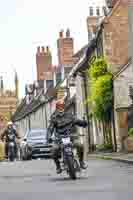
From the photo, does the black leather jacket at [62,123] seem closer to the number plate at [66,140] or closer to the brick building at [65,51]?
the number plate at [66,140]

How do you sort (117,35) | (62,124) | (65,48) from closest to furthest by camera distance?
(62,124)
(117,35)
(65,48)

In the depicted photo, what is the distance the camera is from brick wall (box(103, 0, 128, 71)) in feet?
146

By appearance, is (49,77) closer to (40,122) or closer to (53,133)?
(40,122)

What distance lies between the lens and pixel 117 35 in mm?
45031

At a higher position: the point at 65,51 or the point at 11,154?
the point at 65,51

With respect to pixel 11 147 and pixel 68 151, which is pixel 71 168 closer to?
pixel 68 151

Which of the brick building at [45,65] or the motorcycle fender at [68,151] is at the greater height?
the brick building at [45,65]

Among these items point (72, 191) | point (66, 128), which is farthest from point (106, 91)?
point (72, 191)

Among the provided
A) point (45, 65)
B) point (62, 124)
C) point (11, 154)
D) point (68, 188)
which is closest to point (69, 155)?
point (62, 124)

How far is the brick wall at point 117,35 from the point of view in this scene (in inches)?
1747

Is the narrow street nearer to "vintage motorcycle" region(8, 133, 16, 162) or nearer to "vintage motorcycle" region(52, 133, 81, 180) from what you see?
"vintage motorcycle" region(52, 133, 81, 180)

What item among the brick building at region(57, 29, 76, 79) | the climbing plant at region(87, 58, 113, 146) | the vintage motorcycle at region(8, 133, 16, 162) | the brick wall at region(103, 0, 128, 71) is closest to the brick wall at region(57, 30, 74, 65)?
the brick building at region(57, 29, 76, 79)

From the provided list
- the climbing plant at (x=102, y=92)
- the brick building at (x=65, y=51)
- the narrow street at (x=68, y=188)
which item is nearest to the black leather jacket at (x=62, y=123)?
the narrow street at (x=68, y=188)

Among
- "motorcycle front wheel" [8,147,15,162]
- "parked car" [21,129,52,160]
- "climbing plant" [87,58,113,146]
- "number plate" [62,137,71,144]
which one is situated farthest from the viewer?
"climbing plant" [87,58,113,146]
